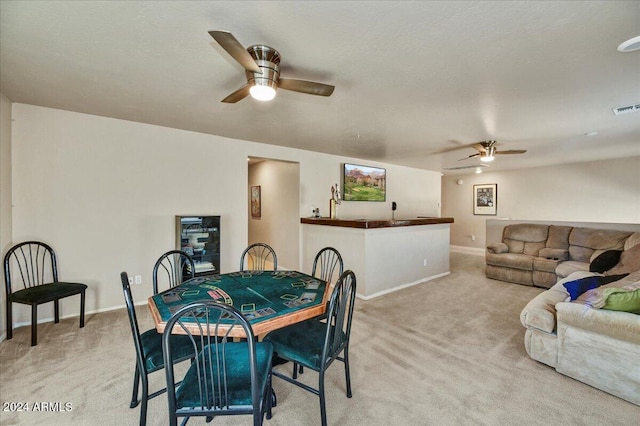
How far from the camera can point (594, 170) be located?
6.33 meters

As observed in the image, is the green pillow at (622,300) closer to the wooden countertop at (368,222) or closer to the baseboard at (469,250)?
the wooden countertop at (368,222)

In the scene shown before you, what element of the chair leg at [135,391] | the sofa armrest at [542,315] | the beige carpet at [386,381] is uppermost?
the sofa armrest at [542,315]

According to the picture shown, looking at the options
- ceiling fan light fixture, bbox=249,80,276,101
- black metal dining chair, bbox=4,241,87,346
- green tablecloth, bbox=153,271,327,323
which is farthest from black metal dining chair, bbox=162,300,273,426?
black metal dining chair, bbox=4,241,87,346

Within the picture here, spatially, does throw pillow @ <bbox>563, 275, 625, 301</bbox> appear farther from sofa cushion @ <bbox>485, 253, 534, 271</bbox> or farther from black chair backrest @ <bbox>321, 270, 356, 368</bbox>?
black chair backrest @ <bbox>321, 270, 356, 368</bbox>

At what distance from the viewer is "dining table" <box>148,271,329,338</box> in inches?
62.1

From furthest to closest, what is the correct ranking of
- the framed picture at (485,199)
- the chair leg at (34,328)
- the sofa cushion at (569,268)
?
the framed picture at (485,199) → the sofa cushion at (569,268) → the chair leg at (34,328)

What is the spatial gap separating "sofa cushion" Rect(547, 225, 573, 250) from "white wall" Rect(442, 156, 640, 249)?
2.32m

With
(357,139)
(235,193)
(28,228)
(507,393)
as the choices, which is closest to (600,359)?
(507,393)

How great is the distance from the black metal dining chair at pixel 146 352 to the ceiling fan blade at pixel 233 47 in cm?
141

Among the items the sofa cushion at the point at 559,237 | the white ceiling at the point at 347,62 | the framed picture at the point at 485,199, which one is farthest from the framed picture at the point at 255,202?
the framed picture at the point at 485,199

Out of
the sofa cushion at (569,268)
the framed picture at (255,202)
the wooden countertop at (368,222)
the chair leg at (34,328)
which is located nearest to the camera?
the chair leg at (34,328)

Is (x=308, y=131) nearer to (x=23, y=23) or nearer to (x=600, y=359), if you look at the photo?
(x=23, y=23)

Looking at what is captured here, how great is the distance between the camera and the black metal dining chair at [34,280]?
266 centimetres

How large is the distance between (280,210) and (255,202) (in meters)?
1.31
